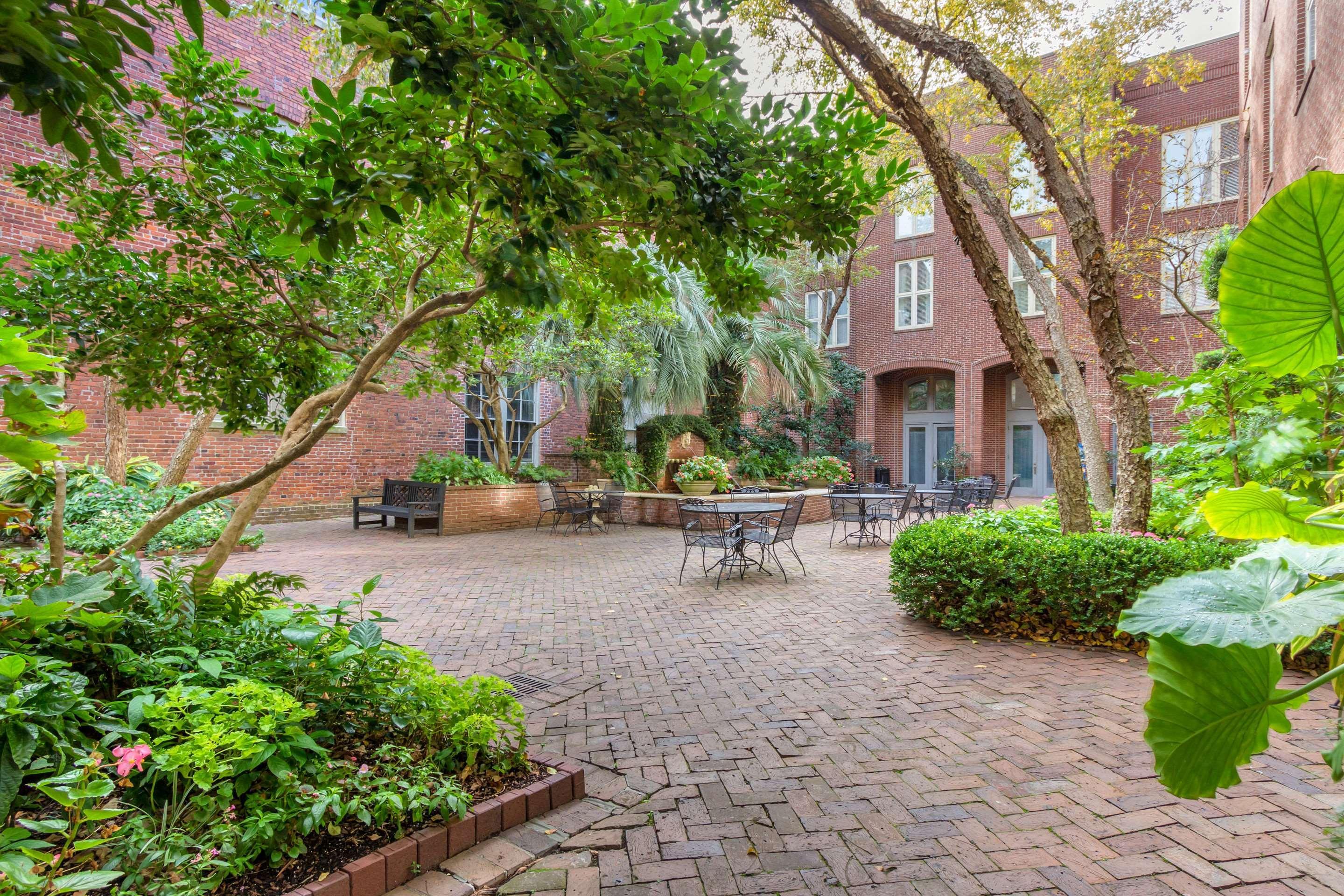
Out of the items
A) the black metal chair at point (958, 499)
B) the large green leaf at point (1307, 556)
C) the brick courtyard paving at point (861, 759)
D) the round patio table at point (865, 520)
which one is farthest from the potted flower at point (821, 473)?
the large green leaf at point (1307, 556)

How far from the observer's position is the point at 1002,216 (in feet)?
23.0

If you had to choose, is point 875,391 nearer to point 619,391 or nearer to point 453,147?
point 619,391

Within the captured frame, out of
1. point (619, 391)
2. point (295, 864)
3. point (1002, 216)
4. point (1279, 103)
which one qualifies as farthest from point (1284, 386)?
point (619, 391)

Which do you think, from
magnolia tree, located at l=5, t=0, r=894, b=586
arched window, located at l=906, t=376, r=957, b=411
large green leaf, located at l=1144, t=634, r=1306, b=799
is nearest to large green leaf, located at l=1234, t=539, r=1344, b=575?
large green leaf, located at l=1144, t=634, r=1306, b=799

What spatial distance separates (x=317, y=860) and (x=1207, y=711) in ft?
7.47

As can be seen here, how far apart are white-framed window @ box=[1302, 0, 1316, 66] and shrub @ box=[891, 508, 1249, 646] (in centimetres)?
504

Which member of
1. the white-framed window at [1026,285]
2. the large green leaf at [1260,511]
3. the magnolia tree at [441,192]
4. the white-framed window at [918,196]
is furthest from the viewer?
the white-framed window at [1026,285]

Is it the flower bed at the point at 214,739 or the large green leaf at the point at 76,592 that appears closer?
the flower bed at the point at 214,739

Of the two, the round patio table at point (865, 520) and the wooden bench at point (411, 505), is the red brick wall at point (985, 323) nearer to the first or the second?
the round patio table at point (865, 520)

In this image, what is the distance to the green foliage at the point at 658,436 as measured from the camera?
1420cm

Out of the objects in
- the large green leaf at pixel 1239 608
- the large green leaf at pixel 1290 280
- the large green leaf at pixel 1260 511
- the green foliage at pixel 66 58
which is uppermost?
the green foliage at pixel 66 58

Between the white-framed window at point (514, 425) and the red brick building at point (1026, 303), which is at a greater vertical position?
the red brick building at point (1026, 303)

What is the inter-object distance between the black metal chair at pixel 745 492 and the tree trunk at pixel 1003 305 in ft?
22.5

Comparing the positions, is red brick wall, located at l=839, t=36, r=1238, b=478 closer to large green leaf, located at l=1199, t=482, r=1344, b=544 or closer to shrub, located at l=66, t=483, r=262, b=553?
large green leaf, located at l=1199, t=482, r=1344, b=544
